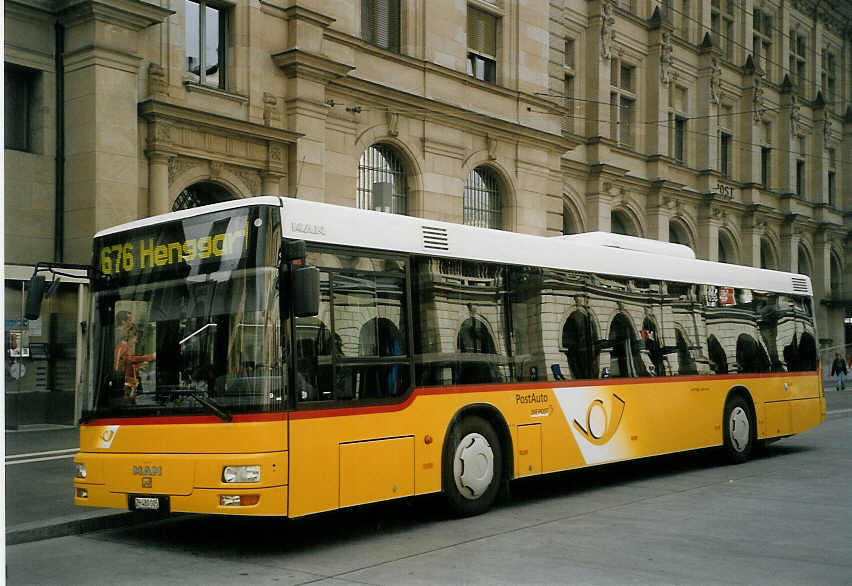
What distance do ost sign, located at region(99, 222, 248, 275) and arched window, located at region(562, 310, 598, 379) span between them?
14.2 ft

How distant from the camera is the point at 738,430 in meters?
14.2

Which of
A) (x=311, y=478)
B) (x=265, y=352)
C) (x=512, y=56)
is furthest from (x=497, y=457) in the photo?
(x=512, y=56)

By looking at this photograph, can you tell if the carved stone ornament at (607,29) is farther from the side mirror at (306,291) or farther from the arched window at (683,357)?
the side mirror at (306,291)

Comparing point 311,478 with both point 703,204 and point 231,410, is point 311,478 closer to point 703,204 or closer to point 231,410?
point 231,410

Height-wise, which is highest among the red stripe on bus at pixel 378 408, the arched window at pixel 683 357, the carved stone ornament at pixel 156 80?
the carved stone ornament at pixel 156 80

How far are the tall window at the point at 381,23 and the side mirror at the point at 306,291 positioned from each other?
16260 millimetres

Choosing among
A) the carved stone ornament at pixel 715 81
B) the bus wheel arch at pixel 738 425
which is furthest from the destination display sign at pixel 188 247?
the carved stone ornament at pixel 715 81

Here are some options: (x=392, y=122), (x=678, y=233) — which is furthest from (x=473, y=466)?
(x=678, y=233)

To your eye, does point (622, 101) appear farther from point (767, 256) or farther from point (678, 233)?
point (767, 256)

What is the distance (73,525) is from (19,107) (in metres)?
10.5

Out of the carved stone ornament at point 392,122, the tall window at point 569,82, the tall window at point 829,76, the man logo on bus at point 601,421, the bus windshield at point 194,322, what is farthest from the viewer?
the tall window at point 829,76

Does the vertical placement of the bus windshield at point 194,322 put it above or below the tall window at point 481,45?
below

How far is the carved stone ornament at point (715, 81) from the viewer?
37938 mm

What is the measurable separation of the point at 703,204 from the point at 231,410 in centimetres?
3240
